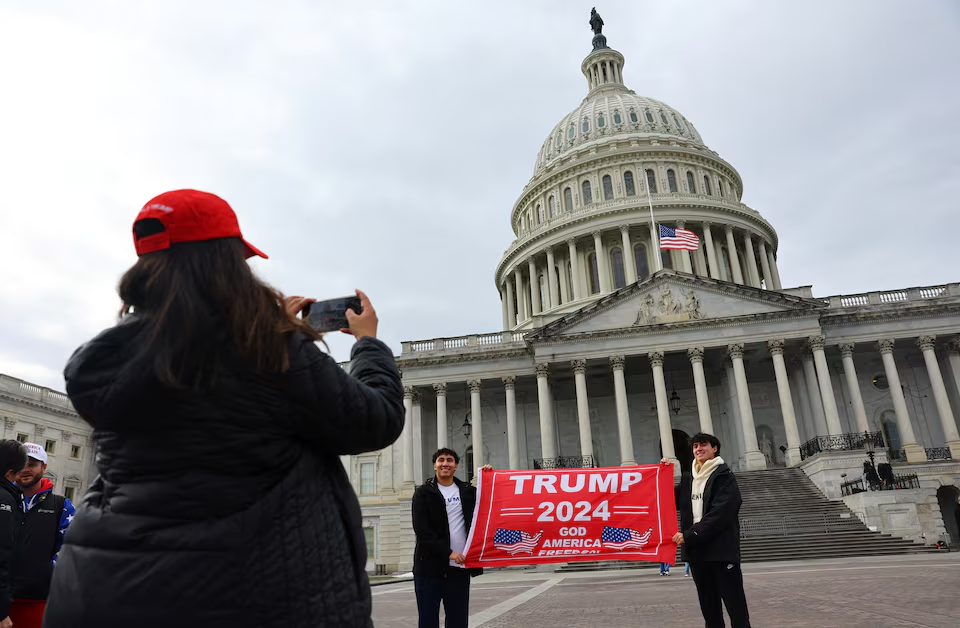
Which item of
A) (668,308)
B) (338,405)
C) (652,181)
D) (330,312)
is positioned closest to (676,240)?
(668,308)

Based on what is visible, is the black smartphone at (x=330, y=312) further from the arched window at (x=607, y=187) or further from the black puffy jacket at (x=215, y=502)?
the arched window at (x=607, y=187)

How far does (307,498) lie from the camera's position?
2.35 m

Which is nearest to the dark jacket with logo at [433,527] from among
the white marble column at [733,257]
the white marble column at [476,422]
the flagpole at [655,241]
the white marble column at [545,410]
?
the white marble column at [545,410]

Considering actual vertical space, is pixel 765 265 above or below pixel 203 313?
above

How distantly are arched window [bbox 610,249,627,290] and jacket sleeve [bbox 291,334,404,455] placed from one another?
2214 inches

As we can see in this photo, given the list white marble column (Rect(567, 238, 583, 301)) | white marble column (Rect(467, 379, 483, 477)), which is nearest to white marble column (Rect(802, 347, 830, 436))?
white marble column (Rect(467, 379, 483, 477))

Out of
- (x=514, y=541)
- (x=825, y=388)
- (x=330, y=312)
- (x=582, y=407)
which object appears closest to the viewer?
(x=330, y=312)

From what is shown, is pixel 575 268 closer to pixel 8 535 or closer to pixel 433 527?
pixel 433 527

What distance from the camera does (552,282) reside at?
196 ft

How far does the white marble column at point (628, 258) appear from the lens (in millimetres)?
56031

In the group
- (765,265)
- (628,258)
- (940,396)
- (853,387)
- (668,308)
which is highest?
(765,265)

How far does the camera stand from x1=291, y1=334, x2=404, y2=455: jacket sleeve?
2393 millimetres

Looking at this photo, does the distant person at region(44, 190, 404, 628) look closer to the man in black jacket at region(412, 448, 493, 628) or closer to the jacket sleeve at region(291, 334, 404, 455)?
Answer: the jacket sleeve at region(291, 334, 404, 455)

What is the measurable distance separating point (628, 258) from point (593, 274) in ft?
14.1
